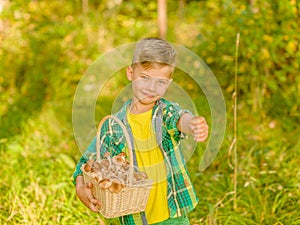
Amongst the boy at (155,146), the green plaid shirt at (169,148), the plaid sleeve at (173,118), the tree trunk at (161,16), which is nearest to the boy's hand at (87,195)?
the boy at (155,146)

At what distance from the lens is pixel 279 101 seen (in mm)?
4285

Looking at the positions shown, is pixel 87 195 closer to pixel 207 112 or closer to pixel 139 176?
pixel 139 176

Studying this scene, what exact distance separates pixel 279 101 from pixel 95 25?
281 centimetres

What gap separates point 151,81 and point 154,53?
0.11m

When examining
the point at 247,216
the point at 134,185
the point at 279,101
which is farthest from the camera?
the point at 279,101

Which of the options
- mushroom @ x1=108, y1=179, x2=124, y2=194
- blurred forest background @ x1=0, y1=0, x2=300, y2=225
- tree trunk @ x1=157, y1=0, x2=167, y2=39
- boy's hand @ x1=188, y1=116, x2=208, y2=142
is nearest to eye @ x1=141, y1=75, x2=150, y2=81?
boy's hand @ x1=188, y1=116, x2=208, y2=142

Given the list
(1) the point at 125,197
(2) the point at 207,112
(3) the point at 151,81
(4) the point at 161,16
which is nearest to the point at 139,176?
(1) the point at 125,197

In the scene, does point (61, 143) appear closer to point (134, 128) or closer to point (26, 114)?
point (26, 114)

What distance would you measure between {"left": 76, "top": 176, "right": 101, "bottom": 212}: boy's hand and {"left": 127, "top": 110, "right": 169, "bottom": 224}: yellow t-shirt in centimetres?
22

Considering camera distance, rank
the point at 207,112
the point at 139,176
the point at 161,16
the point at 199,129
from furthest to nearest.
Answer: the point at 161,16, the point at 207,112, the point at 139,176, the point at 199,129

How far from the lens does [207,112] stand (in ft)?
14.3

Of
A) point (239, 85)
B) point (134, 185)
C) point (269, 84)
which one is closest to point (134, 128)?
point (134, 185)

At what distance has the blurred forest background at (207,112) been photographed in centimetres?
288

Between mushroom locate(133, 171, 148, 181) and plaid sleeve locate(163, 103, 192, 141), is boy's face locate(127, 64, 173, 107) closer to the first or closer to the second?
plaid sleeve locate(163, 103, 192, 141)
